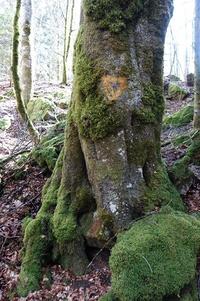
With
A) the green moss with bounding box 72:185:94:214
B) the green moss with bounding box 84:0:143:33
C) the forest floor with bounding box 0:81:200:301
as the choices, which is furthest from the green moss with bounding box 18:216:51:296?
the green moss with bounding box 84:0:143:33

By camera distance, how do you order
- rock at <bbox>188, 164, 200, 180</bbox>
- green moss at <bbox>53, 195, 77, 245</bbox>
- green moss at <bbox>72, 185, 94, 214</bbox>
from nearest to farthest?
green moss at <bbox>53, 195, 77, 245</bbox> → green moss at <bbox>72, 185, 94, 214</bbox> → rock at <bbox>188, 164, 200, 180</bbox>

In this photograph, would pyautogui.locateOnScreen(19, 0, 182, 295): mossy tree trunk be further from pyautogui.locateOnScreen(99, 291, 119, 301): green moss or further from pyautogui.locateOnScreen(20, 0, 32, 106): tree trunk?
pyautogui.locateOnScreen(20, 0, 32, 106): tree trunk

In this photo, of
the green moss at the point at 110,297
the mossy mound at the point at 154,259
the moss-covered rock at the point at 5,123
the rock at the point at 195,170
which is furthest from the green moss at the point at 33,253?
the moss-covered rock at the point at 5,123

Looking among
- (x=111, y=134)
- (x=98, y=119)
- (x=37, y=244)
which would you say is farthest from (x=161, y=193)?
(x=37, y=244)

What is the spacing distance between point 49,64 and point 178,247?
34193 millimetres

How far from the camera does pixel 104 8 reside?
4.59 metres

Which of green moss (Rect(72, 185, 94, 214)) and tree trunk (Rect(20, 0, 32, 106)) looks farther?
tree trunk (Rect(20, 0, 32, 106))

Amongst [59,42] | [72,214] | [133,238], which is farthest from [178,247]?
[59,42]

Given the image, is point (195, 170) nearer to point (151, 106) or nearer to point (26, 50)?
point (151, 106)

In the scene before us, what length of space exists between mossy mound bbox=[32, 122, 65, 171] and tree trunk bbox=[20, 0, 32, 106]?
515 cm

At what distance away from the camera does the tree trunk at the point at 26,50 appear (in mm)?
11375

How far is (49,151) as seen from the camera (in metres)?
7.51

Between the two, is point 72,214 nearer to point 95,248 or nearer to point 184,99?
point 95,248

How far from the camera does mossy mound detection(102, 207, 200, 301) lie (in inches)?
147
